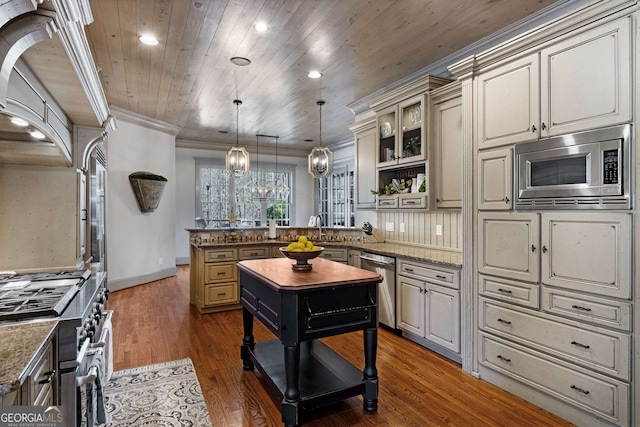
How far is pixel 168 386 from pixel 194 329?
4.27 ft

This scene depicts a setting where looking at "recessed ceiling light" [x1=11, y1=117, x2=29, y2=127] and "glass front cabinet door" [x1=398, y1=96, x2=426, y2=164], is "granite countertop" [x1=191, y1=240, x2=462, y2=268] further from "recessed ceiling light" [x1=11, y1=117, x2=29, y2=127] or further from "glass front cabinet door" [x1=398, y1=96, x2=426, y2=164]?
"recessed ceiling light" [x1=11, y1=117, x2=29, y2=127]

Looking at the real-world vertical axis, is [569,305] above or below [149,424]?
above

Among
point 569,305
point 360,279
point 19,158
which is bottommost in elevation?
point 569,305

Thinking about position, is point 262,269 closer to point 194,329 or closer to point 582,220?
point 194,329

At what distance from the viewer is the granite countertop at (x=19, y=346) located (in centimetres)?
95

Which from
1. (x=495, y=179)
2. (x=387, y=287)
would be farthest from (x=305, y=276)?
(x=387, y=287)

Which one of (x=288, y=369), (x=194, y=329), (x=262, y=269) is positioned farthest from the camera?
(x=194, y=329)

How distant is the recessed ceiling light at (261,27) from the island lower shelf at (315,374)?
8.74 feet

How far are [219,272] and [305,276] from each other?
256 cm

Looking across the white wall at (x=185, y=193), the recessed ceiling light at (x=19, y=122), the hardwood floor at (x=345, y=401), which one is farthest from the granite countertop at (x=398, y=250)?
the white wall at (x=185, y=193)

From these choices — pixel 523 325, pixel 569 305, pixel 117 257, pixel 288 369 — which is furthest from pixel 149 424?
Result: pixel 117 257

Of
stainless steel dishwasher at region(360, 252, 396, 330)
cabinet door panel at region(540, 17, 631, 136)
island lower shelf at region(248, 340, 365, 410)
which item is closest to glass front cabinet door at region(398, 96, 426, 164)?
stainless steel dishwasher at region(360, 252, 396, 330)

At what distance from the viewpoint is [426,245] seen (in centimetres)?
405

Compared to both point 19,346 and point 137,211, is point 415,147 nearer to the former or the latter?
point 19,346
